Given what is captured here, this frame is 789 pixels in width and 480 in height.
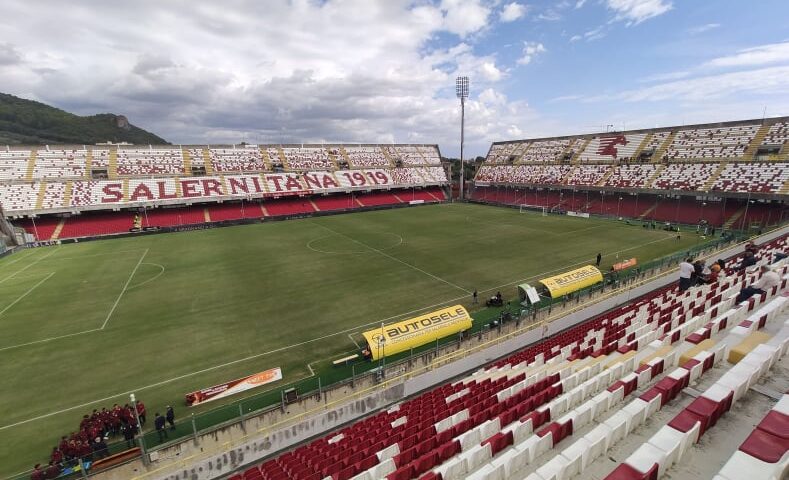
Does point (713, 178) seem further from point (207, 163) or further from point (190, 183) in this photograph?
point (207, 163)

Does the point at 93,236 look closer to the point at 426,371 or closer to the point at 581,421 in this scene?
the point at 426,371

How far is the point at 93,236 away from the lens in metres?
Result: 46.4

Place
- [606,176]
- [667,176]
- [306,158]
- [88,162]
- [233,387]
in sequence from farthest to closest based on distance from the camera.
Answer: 1. [306,158]
2. [606,176]
3. [88,162]
4. [667,176]
5. [233,387]

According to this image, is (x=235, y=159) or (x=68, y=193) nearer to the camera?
(x=68, y=193)

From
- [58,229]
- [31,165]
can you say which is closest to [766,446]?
[58,229]

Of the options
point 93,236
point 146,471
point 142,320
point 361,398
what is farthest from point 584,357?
point 93,236

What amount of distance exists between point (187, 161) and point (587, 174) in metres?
72.6

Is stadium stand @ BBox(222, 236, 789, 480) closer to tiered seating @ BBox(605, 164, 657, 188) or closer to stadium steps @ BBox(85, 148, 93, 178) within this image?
tiered seating @ BBox(605, 164, 657, 188)

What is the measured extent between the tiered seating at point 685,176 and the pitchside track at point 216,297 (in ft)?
40.8

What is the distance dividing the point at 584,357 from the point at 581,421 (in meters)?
5.78

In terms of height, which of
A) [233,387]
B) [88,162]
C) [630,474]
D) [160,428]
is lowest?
[233,387]

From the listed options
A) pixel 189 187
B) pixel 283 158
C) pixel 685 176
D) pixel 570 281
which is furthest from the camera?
pixel 283 158

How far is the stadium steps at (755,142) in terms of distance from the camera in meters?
49.0

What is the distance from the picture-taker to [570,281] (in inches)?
898
